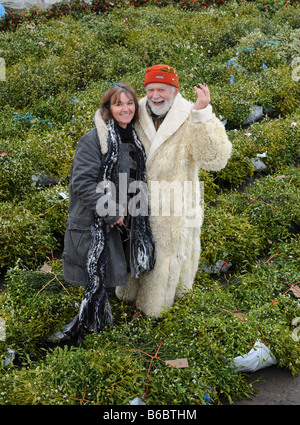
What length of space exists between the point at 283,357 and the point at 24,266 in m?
2.13

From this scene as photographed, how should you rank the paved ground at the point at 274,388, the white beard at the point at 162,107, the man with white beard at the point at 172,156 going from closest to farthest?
the man with white beard at the point at 172,156 → the white beard at the point at 162,107 → the paved ground at the point at 274,388

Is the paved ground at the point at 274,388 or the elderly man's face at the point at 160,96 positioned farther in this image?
the paved ground at the point at 274,388

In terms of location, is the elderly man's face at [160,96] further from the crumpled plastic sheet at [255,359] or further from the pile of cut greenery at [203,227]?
the crumpled plastic sheet at [255,359]

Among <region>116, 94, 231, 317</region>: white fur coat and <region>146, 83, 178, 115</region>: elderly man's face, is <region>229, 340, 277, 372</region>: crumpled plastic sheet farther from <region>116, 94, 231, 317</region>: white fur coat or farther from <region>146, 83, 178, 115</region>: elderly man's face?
<region>146, 83, 178, 115</region>: elderly man's face

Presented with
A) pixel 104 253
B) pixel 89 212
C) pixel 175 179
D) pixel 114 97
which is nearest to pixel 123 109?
pixel 114 97

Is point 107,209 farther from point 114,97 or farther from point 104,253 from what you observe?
point 114,97

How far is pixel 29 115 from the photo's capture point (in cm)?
588

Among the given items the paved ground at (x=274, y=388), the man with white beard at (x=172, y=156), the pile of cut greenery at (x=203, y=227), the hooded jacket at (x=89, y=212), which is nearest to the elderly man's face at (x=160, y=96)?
the man with white beard at (x=172, y=156)

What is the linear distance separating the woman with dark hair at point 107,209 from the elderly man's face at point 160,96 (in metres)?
0.11

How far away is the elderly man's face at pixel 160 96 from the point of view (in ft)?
9.17

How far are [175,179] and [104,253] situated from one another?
651mm

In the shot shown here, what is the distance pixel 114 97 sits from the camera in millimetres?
2756

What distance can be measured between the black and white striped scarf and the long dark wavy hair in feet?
0.27
